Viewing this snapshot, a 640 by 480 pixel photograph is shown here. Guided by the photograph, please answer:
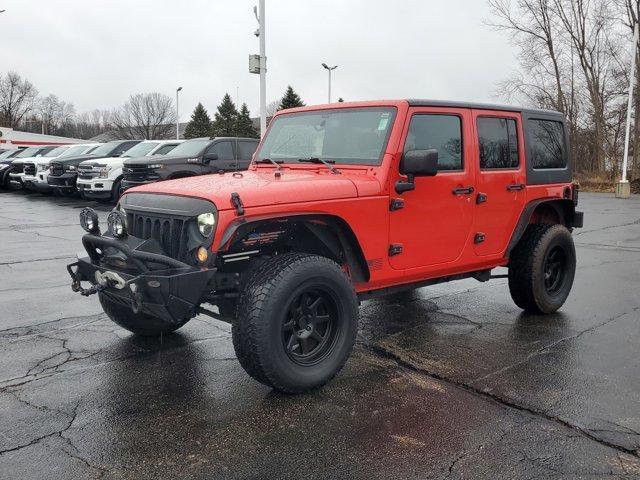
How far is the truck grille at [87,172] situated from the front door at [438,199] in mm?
13423

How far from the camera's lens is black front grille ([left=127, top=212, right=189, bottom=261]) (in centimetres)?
353

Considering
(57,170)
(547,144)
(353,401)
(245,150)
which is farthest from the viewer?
(57,170)

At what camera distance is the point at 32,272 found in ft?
24.5

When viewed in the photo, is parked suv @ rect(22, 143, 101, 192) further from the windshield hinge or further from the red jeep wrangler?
the windshield hinge

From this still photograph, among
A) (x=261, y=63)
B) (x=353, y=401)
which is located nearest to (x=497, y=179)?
(x=353, y=401)

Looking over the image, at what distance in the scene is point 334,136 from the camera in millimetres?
4551

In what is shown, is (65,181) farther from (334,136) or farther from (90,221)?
(334,136)

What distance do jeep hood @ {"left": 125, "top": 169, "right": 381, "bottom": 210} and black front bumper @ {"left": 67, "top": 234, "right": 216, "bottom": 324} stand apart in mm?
421

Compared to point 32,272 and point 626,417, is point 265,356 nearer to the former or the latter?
point 626,417

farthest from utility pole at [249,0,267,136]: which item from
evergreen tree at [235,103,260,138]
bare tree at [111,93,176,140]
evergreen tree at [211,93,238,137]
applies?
bare tree at [111,93,176,140]

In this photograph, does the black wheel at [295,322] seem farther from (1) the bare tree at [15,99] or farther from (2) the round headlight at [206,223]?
(1) the bare tree at [15,99]

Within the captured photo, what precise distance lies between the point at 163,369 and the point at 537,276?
3.43 meters

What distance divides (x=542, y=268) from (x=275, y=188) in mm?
2995

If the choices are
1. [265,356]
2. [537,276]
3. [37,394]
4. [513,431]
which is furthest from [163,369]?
[537,276]
